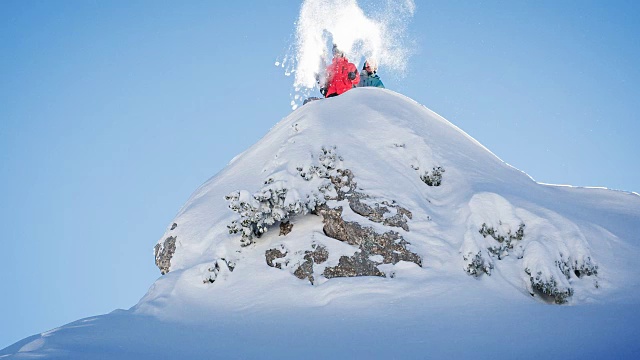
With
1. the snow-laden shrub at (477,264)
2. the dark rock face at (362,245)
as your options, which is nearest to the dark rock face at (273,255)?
the dark rock face at (362,245)

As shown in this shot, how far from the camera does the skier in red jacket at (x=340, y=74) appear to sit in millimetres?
18703

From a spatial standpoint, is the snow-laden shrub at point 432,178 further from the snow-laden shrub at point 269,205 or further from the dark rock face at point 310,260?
the dark rock face at point 310,260

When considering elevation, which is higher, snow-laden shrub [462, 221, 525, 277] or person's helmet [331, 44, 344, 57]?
person's helmet [331, 44, 344, 57]

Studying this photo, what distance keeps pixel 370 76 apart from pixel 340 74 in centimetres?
202

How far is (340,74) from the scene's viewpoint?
61.5ft

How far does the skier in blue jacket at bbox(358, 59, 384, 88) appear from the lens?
20.2 meters

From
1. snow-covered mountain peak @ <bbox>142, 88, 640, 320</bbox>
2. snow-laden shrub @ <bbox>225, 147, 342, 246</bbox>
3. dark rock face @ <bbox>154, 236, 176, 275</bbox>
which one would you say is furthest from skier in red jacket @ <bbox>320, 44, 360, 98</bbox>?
dark rock face @ <bbox>154, 236, 176, 275</bbox>

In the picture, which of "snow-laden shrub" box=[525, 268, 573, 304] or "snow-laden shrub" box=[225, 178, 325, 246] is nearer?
"snow-laden shrub" box=[525, 268, 573, 304]

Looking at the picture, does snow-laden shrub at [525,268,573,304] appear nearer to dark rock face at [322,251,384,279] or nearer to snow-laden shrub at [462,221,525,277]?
snow-laden shrub at [462,221,525,277]

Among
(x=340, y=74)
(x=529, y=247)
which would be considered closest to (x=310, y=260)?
(x=529, y=247)

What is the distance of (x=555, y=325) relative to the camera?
651 centimetres

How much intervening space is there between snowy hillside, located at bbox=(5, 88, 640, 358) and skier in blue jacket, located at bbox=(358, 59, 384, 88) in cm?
791

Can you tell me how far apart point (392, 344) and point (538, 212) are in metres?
4.98

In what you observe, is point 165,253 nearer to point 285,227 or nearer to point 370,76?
point 285,227
